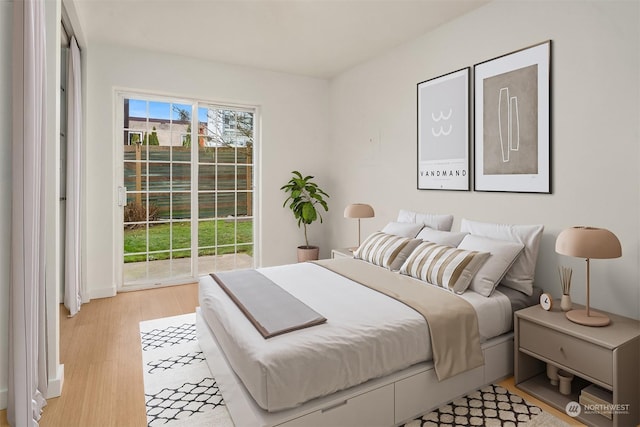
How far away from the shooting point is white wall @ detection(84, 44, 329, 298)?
4281 mm

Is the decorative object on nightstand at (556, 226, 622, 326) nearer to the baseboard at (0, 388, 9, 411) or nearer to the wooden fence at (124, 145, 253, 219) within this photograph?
the baseboard at (0, 388, 9, 411)

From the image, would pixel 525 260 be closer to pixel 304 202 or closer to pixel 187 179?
pixel 304 202

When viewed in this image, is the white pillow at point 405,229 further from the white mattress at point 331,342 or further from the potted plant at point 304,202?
the potted plant at point 304,202

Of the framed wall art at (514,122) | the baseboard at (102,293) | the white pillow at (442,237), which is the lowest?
the baseboard at (102,293)

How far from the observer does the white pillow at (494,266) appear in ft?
8.54

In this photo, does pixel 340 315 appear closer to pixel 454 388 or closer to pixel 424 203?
pixel 454 388

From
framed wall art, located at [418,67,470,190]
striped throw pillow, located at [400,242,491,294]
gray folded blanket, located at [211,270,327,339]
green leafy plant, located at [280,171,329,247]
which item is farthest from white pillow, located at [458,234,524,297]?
green leafy plant, located at [280,171,329,247]

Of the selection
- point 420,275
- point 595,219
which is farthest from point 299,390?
point 595,219

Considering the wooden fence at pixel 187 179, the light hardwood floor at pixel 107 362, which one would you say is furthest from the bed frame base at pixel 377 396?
the wooden fence at pixel 187 179

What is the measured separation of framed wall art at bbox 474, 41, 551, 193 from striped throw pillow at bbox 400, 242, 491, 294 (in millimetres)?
780

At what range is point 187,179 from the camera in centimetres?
494

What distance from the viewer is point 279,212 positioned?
5.43 m

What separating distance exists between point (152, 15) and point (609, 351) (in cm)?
430

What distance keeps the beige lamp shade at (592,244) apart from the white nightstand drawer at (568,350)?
487 mm
